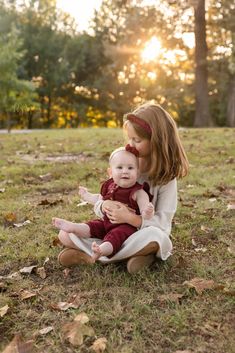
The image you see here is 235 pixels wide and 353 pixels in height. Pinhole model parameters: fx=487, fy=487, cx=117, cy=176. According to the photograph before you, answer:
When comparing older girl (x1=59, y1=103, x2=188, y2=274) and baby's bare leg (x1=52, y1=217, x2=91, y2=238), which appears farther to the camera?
baby's bare leg (x1=52, y1=217, x2=91, y2=238)

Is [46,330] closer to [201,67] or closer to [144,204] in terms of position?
[144,204]

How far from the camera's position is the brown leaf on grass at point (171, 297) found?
2963 mm

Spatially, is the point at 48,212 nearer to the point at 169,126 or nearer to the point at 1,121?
the point at 169,126

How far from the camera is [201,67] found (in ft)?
69.1

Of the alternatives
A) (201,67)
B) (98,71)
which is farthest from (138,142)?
(98,71)

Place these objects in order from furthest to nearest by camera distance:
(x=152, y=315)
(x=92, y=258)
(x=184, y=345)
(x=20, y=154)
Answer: (x=20, y=154), (x=92, y=258), (x=152, y=315), (x=184, y=345)

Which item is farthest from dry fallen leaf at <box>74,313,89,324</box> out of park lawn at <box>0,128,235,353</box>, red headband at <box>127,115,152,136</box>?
red headband at <box>127,115,152,136</box>

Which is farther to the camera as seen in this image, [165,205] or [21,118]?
[21,118]

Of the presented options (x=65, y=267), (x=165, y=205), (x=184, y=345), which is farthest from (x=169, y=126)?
(x=184, y=345)

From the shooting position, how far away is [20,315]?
286cm

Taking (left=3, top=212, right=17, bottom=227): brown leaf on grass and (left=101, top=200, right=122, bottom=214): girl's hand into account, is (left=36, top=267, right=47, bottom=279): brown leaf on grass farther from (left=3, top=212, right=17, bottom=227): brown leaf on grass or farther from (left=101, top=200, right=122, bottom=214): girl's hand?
(left=3, top=212, right=17, bottom=227): brown leaf on grass

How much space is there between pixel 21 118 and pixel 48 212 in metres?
30.6

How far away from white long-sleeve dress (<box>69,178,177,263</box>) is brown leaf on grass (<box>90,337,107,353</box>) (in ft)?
3.05

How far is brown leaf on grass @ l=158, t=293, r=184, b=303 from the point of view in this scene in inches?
117
